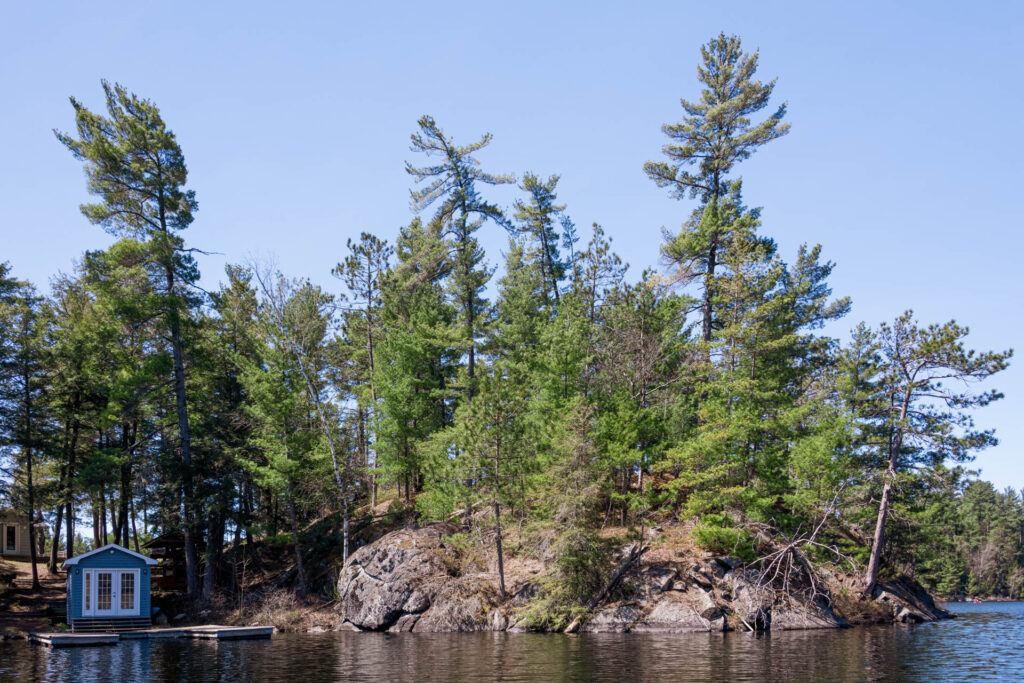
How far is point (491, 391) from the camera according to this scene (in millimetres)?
32812

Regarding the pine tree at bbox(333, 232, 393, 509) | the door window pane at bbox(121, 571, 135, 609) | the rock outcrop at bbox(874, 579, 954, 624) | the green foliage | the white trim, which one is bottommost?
the rock outcrop at bbox(874, 579, 954, 624)

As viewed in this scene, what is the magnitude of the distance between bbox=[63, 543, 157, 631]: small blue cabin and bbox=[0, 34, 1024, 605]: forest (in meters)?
3.24

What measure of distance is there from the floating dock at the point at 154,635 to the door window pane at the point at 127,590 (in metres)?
3.35

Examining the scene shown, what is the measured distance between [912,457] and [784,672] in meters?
24.1

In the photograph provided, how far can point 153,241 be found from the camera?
39562 millimetres

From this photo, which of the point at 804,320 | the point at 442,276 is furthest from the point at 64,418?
the point at 804,320

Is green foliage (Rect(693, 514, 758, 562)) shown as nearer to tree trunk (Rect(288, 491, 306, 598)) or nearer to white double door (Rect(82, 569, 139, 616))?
tree trunk (Rect(288, 491, 306, 598))

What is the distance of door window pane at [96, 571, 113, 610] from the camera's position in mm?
35938

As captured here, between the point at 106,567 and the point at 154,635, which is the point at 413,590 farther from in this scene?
the point at 106,567

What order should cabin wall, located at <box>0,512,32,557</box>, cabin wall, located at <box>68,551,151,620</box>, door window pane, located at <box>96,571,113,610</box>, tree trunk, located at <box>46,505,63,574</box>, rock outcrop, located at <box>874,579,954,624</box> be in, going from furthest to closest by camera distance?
1. cabin wall, located at <box>0,512,32,557</box>
2. tree trunk, located at <box>46,505,63,574</box>
3. door window pane, located at <box>96,571,113,610</box>
4. cabin wall, located at <box>68,551,151,620</box>
5. rock outcrop, located at <box>874,579,954,624</box>

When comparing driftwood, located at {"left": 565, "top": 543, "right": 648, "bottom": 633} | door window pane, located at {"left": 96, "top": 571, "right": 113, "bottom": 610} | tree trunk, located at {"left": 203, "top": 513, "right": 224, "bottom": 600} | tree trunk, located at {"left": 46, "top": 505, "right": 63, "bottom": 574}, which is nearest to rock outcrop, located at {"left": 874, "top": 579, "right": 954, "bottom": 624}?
driftwood, located at {"left": 565, "top": 543, "right": 648, "bottom": 633}

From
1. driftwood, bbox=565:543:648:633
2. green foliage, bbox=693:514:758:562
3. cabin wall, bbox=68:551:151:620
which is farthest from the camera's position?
cabin wall, bbox=68:551:151:620

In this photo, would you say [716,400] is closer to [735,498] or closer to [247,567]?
[735,498]

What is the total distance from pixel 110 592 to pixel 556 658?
2787 centimetres
